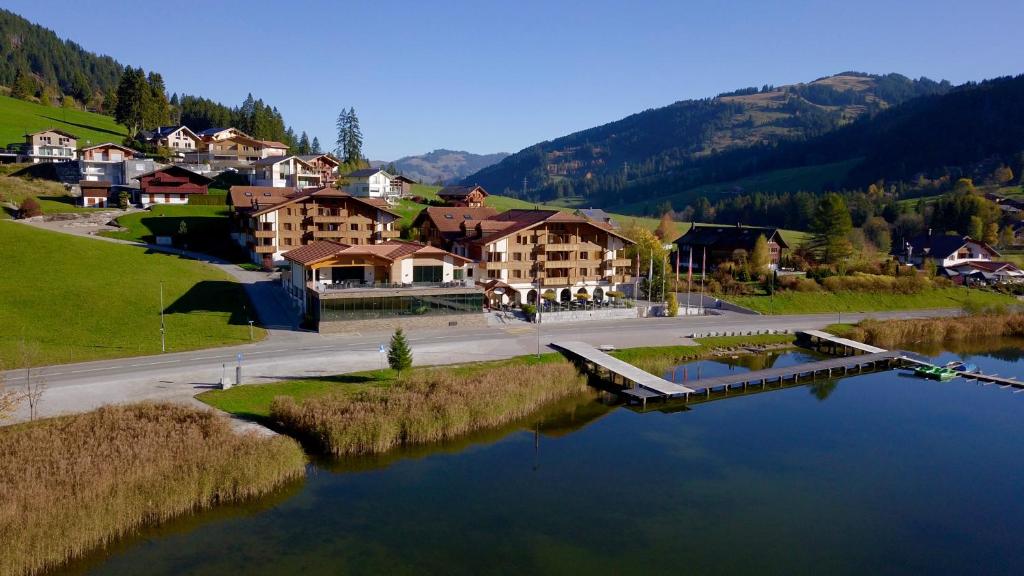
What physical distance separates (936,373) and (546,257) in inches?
1374

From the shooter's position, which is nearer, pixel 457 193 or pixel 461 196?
pixel 461 196

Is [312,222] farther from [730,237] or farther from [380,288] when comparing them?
[730,237]

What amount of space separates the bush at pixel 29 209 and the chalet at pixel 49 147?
3154 cm

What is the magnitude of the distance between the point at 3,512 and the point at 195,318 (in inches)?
1217

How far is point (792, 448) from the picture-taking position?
37.8m

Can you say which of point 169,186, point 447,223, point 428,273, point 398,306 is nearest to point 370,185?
point 169,186

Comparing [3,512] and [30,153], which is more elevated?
[30,153]

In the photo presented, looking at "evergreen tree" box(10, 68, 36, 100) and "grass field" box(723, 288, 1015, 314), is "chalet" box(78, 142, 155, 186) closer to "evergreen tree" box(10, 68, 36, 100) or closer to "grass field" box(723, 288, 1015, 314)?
"evergreen tree" box(10, 68, 36, 100)

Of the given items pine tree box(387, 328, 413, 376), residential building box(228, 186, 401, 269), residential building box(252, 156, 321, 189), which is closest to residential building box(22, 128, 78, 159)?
residential building box(252, 156, 321, 189)

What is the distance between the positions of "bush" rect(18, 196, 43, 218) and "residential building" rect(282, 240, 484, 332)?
44.8 metres

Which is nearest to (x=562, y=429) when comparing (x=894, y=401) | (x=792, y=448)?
(x=792, y=448)

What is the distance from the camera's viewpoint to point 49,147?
383 ft

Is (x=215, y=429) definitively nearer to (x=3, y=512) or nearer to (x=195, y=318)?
(x=3, y=512)

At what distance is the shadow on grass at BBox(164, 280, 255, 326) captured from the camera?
178ft
